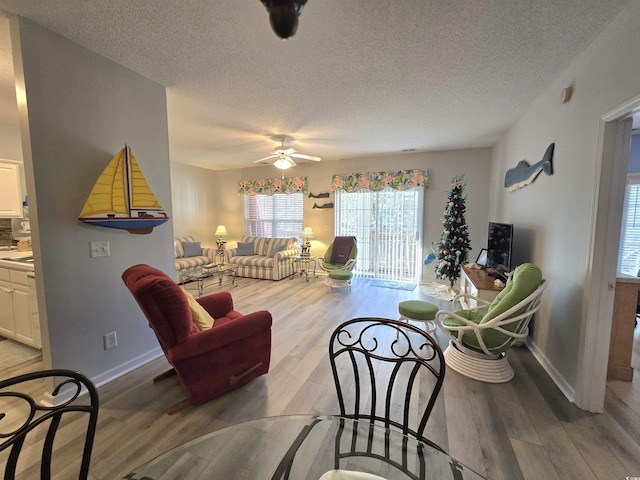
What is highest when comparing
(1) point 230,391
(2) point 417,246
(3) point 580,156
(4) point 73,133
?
(4) point 73,133

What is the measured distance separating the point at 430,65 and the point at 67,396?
379 centimetres

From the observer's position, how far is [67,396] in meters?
2.02

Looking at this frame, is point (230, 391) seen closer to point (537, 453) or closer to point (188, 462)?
point (188, 462)

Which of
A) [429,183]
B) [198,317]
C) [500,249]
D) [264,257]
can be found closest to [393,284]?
[429,183]

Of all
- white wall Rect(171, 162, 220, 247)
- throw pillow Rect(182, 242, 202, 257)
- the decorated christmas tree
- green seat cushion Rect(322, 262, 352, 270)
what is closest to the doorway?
the decorated christmas tree

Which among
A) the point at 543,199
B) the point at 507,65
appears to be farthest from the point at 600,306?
the point at 507,65

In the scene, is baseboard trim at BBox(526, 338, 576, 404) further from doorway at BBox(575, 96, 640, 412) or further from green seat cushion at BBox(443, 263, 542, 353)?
green seat cushion at BBox(443, 263, 542, 353)

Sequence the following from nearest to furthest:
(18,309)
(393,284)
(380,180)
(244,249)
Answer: (18,309) → (393,284) → (380,180) → (244,249)

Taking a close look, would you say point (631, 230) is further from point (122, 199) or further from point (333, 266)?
point (122, 199)

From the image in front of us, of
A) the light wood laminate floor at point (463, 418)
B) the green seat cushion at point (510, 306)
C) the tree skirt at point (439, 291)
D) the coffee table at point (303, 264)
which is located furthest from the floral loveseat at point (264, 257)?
the green seat cushion at point (510, 306)

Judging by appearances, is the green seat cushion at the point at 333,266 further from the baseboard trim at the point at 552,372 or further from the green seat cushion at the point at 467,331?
the baseboard trim at the point at 552,372

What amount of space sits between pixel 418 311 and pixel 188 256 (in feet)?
15.5

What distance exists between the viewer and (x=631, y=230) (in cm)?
386

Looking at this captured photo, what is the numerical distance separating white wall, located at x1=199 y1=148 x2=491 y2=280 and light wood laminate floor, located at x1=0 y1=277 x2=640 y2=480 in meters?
2.89
